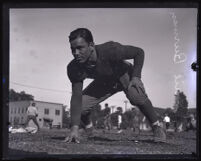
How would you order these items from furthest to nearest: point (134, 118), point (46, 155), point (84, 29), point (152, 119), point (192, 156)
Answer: point (134, 118), point (152, 119), point (84, 29), point (192, 156), point (46, 155)

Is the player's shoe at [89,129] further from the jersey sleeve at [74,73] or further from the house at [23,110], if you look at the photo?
the house at [23,110]

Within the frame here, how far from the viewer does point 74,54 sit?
6160 millimetres

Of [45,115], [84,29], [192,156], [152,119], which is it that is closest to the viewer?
[192,156]

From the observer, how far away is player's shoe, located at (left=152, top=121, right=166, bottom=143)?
6328 mm

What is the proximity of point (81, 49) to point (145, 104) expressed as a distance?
5.59 ft

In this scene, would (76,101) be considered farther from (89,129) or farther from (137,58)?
(137,58)

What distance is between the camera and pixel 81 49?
6.14 m

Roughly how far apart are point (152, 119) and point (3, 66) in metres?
3.12

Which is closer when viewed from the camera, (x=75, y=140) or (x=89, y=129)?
(x=75, y=140)

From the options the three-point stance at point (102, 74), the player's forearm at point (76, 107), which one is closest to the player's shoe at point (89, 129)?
the three-point stance at point (102, 74)

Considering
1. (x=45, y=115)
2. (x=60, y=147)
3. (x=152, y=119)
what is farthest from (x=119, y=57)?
(x=45, y=115)

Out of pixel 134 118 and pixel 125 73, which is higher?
pixel 125 73

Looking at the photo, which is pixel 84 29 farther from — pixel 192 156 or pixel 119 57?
pixel 192 156

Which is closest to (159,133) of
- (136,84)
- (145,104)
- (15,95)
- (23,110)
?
(145,104)
